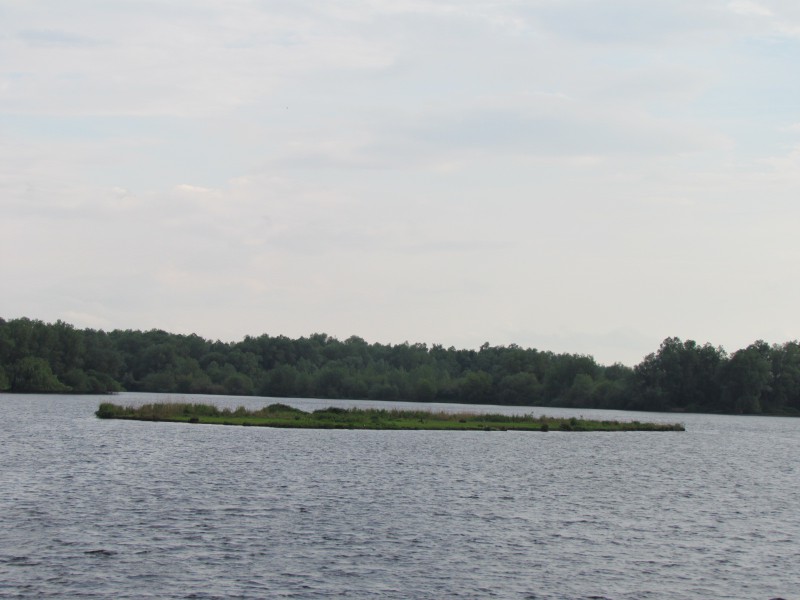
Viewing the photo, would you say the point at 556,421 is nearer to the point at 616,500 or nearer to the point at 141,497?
the point at 616,500

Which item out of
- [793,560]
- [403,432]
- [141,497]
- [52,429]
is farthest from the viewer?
[403,432]

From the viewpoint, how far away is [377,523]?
1905 inches

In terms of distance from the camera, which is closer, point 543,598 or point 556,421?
point 543,598

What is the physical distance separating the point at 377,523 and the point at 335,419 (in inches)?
2934

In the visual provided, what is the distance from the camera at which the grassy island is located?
116 meters

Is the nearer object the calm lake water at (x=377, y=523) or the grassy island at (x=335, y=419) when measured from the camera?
the calm lake water at (x=377, y=523)

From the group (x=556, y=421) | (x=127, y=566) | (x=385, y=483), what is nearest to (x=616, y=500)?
(x=385, y=483)

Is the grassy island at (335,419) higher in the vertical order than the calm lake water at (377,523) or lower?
higher

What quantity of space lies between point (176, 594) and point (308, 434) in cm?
7619

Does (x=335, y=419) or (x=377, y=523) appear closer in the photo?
(x=377, y=523)

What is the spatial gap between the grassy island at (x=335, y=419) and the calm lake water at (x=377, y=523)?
2298 cm

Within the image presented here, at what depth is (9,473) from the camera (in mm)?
62562

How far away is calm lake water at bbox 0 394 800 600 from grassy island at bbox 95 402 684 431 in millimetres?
22985

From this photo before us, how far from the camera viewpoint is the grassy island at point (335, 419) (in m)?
116
